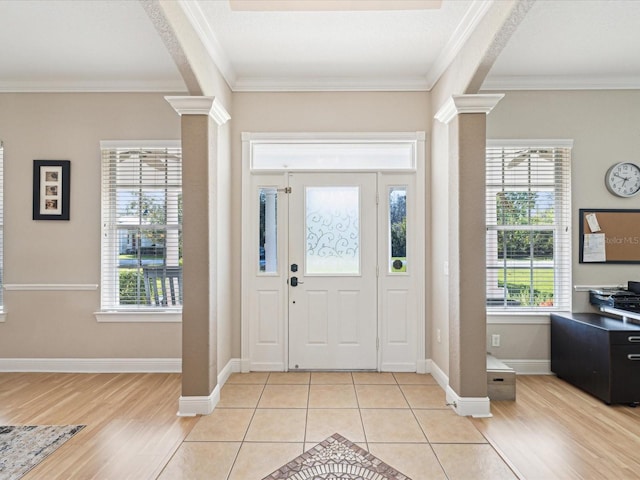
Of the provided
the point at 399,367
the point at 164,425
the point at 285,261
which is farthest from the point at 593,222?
the point at 164,425

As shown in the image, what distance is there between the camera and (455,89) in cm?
304

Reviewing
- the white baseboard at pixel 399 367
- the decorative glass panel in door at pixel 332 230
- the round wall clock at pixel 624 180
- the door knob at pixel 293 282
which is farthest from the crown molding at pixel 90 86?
the round wall clock at pixel 624 180

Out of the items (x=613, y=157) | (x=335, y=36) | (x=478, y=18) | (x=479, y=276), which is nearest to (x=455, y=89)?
(x=478, y=18)

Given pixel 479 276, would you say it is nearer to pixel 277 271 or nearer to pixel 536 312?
pixel 536 312

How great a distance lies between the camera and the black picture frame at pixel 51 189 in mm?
3811

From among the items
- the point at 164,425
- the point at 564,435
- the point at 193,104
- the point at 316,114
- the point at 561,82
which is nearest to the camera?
the point at 564,435

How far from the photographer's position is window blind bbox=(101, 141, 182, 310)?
386 cm

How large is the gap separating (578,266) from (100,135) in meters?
5.06

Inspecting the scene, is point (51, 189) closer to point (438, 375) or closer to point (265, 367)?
point (265, 367)

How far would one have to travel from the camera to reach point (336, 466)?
7.19ft

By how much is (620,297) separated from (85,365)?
529 cm

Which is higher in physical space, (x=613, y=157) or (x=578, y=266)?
(x=613, y=157)

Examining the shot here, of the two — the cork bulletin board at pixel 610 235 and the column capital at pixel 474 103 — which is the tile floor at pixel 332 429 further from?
the column capital at pixel 474 103

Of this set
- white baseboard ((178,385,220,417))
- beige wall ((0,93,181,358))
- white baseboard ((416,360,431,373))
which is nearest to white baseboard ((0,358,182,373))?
beige wall ((0,93,181,358))
